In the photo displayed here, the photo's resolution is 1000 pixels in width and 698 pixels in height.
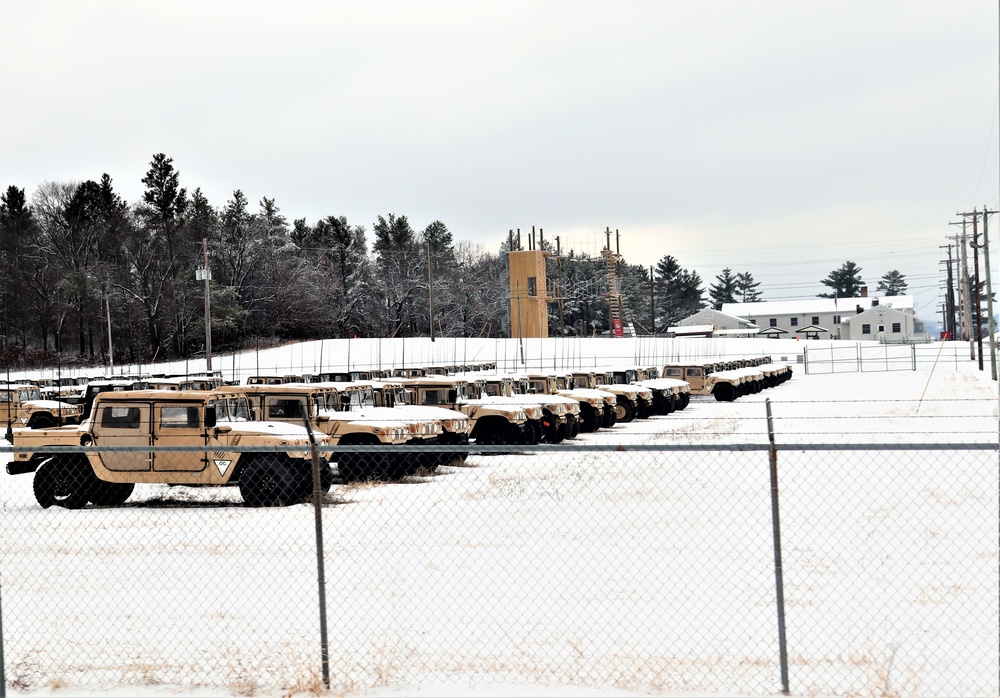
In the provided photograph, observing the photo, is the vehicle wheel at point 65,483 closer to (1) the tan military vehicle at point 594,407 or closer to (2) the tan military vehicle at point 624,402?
(1) the tan military vehicle at point 594,407

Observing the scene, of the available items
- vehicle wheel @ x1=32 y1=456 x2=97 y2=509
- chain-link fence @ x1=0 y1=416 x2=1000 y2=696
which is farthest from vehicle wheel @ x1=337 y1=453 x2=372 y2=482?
vehicle wheel @ x1=32 y1=456 x2=97 y2=509

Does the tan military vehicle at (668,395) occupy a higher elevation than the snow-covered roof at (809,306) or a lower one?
lower

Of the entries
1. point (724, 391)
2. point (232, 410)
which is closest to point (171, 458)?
point (232, 410)

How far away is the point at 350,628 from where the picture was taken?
27.8 feet

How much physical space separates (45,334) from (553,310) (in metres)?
50.6

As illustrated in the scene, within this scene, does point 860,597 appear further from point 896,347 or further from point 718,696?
point 896,347

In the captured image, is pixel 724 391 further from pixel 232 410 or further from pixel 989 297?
pixel 232 410

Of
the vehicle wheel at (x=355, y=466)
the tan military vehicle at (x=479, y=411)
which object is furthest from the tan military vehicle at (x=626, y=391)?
the vehicle wheel at (x=355, y=466)

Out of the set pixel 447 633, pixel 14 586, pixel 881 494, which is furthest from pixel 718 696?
pixel 881 494

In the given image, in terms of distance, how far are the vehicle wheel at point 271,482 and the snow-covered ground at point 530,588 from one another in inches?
10.6

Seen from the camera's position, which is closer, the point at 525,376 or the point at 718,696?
the point at 718,696

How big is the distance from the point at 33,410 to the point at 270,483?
66.4 feet

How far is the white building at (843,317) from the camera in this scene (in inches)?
5084

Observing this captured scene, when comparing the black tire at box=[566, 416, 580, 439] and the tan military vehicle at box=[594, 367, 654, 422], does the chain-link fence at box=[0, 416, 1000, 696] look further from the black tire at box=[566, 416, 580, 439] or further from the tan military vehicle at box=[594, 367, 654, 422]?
the tan military vehicle at box=[594, 367, 654, 422]
